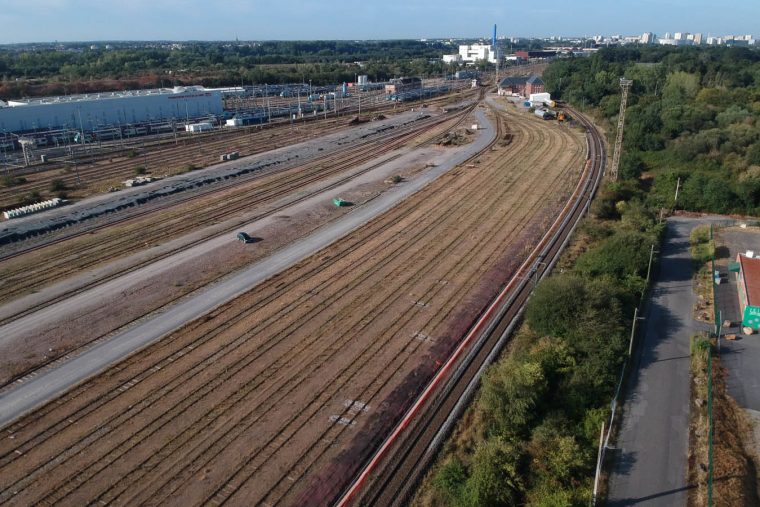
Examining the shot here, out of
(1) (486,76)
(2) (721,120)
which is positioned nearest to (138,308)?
(2) (721,120)

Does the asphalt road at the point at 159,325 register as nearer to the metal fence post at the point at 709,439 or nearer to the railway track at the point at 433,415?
the railway track at the point at 433,415

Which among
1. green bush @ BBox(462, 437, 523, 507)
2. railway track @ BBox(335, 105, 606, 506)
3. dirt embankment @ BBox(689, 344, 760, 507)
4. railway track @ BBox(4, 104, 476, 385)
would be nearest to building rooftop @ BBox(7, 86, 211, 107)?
railway track @ BBox(4, 104, 476, 385)

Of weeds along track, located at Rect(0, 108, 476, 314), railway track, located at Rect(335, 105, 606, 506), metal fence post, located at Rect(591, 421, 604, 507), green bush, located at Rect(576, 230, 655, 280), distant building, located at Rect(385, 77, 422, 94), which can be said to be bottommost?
railway track, located at Rect(335, 105, 606, 506)

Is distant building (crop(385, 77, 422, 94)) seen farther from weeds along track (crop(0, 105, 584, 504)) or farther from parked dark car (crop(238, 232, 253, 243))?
weeds along track (crop(0, 105, 584, 504))

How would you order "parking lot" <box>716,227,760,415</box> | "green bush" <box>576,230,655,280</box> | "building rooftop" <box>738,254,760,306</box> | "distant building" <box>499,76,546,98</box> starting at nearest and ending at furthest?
"parking lot" <box>716,227,760,415</box>, "building rooftop" <box>738,254,760,306</box>, "green bush" <box>576,230,655,280</box>, "distant building" <box>499,76,546,98</box>

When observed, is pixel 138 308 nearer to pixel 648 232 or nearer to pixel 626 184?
pixel 648 232

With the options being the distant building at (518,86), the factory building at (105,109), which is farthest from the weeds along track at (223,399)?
the distant building at (518,86)
